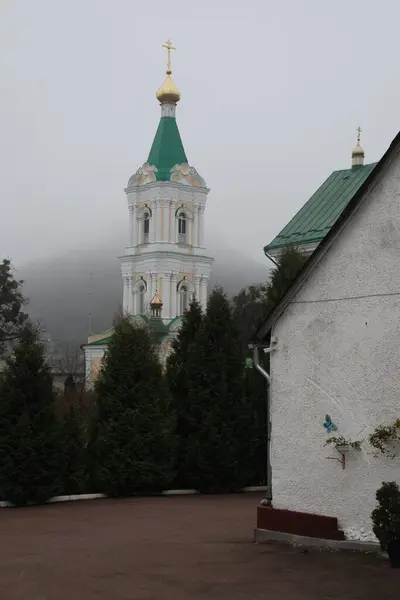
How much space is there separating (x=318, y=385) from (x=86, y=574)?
145 inches

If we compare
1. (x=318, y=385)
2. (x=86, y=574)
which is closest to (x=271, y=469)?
(x=318, y=385)

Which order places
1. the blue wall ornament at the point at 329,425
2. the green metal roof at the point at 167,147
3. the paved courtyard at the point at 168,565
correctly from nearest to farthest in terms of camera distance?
the paved courtyard at the point at 168,565 → the blue wall ornament at the point at 329,425 → the green metal roof at the point at 167,147

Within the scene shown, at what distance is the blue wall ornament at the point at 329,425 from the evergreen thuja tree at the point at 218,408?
9.05 metres

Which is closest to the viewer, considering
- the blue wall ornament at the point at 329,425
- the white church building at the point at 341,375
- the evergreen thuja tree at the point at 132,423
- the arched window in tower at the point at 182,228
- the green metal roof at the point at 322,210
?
the white church building at the point at 341,375

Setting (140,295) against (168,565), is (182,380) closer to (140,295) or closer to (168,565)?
(168,565)

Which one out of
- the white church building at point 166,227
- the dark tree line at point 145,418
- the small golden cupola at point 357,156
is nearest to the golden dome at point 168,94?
the white church building at point 166,227

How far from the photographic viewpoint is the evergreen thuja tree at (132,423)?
1827 centimetres

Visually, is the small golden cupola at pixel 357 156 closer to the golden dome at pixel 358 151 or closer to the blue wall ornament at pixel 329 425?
the golden dome at pixel 358 151

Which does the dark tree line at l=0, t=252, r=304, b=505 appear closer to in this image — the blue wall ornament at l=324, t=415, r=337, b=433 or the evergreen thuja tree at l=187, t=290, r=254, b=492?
the evergreen thuja tree at l=187, t=290, r=254, b=492

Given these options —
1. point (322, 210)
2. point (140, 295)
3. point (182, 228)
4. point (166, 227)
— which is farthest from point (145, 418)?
point (140, 295)

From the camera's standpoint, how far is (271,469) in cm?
1093

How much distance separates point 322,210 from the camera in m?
29.3

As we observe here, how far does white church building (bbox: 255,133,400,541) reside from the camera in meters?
9.77

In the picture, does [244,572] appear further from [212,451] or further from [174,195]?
[174,195]
